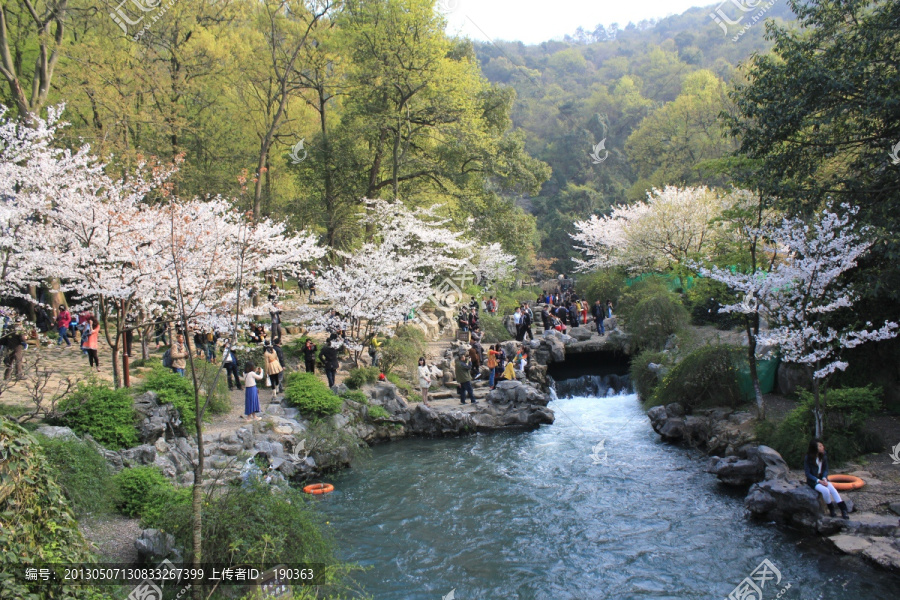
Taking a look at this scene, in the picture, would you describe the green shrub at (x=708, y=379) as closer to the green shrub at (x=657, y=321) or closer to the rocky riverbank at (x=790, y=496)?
the rocky riverbank at (x=790, y=496)

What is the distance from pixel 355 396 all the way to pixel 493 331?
9.82 meters

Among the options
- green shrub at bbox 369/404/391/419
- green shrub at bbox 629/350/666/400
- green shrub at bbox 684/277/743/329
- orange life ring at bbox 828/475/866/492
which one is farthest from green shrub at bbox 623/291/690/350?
orange life ring at bbox 828/475/866/492

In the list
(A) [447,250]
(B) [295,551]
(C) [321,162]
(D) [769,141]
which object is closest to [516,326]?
(A) [447,250]

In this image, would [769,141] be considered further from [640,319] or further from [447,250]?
[447,250]

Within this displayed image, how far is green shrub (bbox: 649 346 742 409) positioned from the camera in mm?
13203

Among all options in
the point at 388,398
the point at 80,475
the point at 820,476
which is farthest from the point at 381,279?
the point at 820,476

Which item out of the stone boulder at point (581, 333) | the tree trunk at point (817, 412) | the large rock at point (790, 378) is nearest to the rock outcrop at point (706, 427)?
the large rock at point (790, 378)

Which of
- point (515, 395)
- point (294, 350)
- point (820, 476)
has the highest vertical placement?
point (294, 350)

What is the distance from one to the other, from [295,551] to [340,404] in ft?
22.6

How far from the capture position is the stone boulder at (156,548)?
21.6 ft

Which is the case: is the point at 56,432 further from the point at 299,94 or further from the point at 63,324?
the point at 299,94

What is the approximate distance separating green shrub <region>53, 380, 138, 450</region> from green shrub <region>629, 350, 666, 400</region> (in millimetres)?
12925

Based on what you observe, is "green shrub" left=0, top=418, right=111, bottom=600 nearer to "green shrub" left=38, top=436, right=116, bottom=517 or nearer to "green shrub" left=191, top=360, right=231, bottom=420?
"green shrub" left=38, top=436, right=116, bottom=517

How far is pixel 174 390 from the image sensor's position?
1145cm
